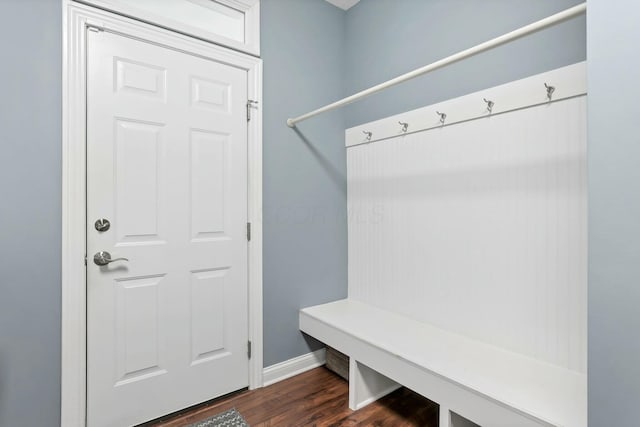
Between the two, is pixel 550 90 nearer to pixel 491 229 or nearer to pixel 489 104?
pixel 489 104

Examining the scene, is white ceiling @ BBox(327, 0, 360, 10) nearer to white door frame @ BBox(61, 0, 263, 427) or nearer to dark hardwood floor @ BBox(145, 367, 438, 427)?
white door frame @ BBox(61, 0, 263, 427)

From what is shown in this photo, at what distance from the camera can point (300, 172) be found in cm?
230

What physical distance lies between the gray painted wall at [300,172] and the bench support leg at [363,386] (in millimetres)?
562

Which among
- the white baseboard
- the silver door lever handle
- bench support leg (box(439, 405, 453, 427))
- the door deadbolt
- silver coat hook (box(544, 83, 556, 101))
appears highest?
silver coat hook (box(544, 83, 556, 101))

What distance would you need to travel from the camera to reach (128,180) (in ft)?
5.48

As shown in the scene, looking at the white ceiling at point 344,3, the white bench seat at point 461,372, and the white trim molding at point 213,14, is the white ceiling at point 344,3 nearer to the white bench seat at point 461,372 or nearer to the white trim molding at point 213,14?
the white trim molding at point 213,14

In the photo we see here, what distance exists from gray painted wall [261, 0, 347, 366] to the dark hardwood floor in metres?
0.25

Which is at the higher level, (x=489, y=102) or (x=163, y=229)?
(x=489, y=102)

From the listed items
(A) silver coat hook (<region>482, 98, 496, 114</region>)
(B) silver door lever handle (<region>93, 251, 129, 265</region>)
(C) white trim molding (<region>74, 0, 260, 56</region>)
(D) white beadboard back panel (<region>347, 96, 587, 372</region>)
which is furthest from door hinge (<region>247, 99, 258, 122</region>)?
(A) silver coat hook (<region>482, 98, 496, 114</region>)

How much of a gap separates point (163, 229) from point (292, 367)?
4.27 ft

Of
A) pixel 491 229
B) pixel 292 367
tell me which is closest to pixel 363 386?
pixel 292 367

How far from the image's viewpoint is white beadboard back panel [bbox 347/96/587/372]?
55.6 inches

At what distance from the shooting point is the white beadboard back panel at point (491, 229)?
4.63 feet

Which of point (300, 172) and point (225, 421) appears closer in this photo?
point (225, 421)
